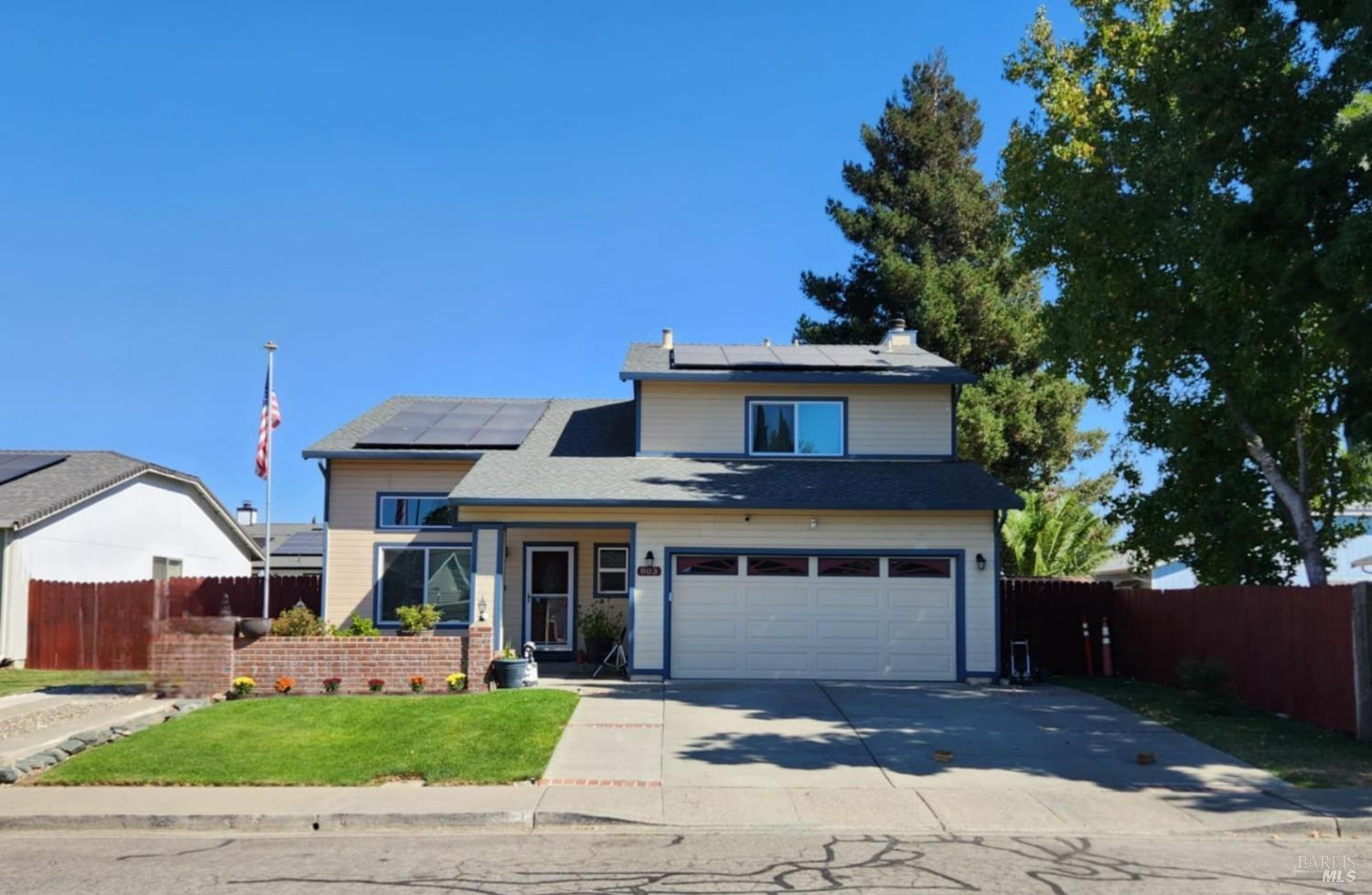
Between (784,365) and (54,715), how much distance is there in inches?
523

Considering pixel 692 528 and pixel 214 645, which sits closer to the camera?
pixel 214 645

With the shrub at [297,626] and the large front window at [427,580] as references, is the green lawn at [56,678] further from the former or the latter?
the large front window at [427,580]

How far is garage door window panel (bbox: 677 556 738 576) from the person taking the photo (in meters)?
18.8

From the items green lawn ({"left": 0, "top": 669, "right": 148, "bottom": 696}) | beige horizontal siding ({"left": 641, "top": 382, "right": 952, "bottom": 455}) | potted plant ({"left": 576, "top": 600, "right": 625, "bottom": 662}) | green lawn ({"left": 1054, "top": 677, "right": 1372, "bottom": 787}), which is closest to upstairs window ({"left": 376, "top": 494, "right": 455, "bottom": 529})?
potted plant ({"left": 576, "top": 600, "right": 625, "bottom": 662})

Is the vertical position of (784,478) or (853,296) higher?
(853,296)

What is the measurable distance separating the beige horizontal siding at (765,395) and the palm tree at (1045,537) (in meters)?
8.10

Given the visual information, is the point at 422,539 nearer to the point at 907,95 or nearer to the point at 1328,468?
the point at 1328,468

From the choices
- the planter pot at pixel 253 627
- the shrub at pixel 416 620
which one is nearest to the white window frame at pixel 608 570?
the shrub at pixel 416 620

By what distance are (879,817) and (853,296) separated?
28481mm

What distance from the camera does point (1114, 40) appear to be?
66.6 feet

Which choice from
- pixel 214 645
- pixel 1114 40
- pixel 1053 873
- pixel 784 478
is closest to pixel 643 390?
pixel 784 478

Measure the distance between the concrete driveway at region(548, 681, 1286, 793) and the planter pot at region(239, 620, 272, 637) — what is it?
481 centimetres

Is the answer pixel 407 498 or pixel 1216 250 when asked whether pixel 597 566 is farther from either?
pixel 1216 250

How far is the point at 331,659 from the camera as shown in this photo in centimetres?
1611
